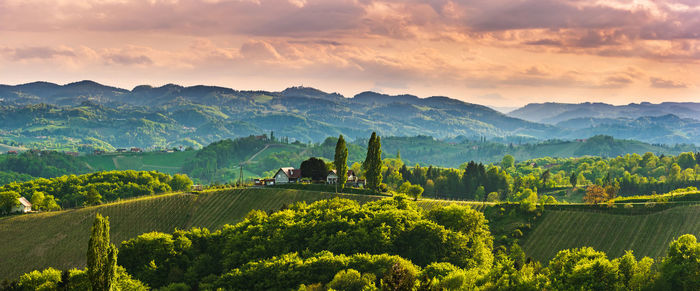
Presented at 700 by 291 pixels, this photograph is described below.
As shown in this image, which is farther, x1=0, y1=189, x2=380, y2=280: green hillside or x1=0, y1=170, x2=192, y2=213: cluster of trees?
x1=0, y1=170, x2=192, y2=213: cluster of trees

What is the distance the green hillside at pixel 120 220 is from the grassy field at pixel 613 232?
136 feet

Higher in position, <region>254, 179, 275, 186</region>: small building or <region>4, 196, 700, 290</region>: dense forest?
<region>254, 179, 275, 186</region>: small building

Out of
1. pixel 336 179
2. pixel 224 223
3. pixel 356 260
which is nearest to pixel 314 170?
pixel 336 179

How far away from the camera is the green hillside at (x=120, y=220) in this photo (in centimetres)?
10675

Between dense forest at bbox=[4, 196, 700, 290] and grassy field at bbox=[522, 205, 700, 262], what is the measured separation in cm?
604

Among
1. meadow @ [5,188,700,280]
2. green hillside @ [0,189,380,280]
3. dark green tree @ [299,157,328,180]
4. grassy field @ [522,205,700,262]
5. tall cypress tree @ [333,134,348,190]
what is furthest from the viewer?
dark green tree @ [299,157,328,180]

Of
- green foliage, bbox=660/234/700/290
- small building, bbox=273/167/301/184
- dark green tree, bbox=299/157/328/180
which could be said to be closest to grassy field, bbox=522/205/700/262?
green foliage, bbox=660/234/700/290

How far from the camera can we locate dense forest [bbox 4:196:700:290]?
59.8 meters

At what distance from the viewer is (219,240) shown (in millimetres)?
87312

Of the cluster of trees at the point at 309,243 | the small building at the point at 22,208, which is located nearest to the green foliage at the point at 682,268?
the cluster of trees at the point at 309,243

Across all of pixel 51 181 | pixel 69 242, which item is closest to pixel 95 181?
pixel 51 181

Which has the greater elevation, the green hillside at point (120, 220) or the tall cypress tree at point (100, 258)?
the tall cypress tree at point (100, 258)

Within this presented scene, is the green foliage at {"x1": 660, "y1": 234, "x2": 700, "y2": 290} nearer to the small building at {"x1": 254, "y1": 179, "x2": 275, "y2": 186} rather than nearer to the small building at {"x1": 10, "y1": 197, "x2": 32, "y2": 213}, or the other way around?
the small building at {"x1": 254, "y1": 179, "x2": 275, "y2": 186}

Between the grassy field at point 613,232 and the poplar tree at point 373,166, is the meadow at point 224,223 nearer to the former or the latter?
the grassy field at point 613,232
